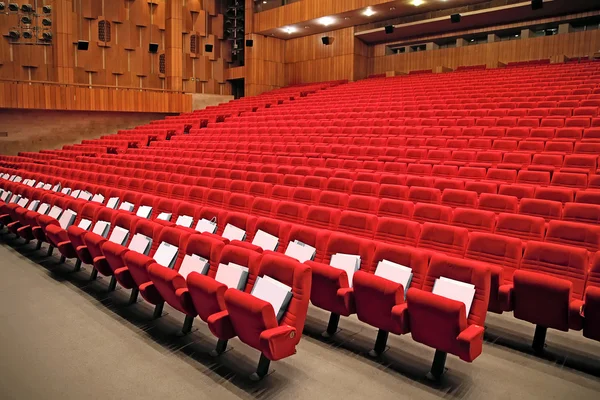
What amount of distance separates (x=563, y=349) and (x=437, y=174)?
106 cm

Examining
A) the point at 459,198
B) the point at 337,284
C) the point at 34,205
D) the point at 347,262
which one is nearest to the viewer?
the point at 337,284

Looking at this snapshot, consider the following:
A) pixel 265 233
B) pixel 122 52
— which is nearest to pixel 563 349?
pixel 265 233

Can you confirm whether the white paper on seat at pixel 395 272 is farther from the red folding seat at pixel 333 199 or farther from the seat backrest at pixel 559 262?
the red folding seat at pixel 333 199

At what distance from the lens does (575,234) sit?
1211mm

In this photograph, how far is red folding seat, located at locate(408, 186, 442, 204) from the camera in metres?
1.66

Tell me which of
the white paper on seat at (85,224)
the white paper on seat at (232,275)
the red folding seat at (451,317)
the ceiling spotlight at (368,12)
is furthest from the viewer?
the ceiling spotlight at (368,12)

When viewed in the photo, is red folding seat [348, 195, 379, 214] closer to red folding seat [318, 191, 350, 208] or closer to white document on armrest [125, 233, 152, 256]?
red folding seat [318, 191, 350, 208]

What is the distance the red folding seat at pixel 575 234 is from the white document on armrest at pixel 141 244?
1.14 m

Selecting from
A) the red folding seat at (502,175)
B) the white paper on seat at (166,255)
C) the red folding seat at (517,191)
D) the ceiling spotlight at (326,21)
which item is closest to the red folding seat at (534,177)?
the red folding seat at (502,175)

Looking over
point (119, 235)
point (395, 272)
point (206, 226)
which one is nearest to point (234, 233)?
point (206, 226)

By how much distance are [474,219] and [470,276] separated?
48cm

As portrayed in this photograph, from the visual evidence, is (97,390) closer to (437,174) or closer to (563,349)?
(563,349)

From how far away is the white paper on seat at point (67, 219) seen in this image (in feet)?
5.87

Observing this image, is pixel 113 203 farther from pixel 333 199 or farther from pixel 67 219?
pixel 333 199
